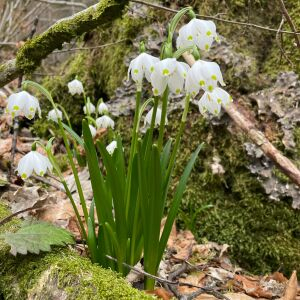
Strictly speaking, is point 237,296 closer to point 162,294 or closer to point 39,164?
point 162,294

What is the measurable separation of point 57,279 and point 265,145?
4.97 ft

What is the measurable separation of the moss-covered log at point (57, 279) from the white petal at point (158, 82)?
643 millimetres

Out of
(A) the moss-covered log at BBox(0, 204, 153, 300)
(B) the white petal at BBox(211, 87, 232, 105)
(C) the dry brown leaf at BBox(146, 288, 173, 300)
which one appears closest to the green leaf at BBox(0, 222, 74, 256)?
(A) the moss-covered log at BBox(0, 204, 153, 300)

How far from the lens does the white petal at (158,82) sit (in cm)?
139

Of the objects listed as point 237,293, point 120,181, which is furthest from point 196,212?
point 120,181

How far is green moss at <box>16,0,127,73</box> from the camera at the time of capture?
1721mm

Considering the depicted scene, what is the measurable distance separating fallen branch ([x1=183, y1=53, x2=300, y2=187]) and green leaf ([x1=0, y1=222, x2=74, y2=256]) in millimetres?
1127

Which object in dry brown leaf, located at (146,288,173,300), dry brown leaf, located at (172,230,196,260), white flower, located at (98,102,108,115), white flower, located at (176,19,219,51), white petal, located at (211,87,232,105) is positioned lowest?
dry brown leaf, located at (172,230,196,260)

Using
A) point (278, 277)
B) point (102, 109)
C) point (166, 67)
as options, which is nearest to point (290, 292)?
point (278, 277)

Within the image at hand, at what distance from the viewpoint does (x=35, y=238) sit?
59.5 inches

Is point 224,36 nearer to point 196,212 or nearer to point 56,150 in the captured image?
point 196,212

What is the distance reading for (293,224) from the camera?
8.12 feet

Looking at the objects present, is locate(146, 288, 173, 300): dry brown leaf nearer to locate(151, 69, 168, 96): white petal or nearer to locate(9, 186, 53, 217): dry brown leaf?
locate(151, 69, 168, 96): white petal

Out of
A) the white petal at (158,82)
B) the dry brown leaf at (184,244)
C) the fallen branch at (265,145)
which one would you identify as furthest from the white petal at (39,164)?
the fallen branch at (265,145)
